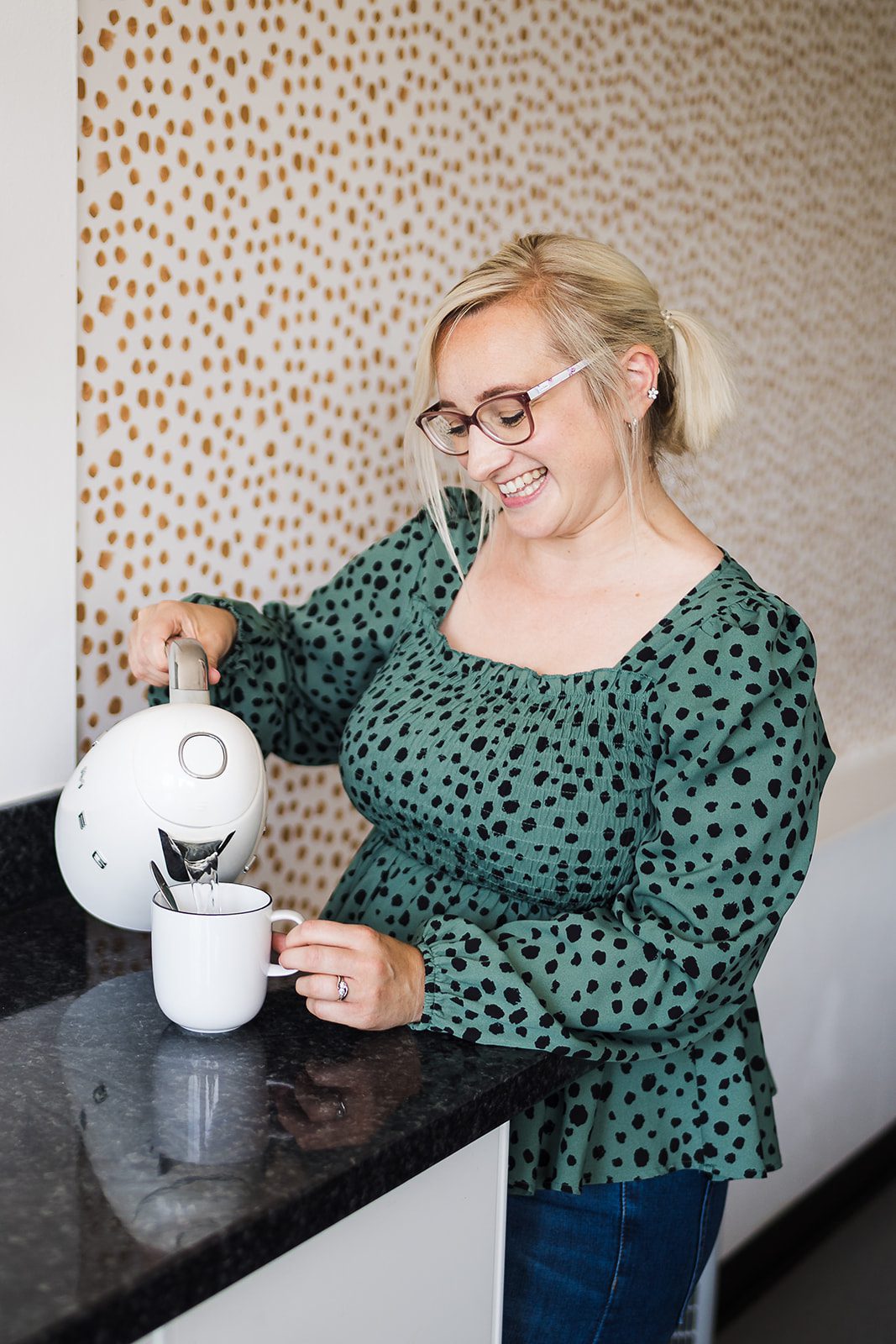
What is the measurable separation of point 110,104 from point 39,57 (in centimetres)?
11

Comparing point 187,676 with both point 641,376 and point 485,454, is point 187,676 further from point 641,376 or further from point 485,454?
point 641,376

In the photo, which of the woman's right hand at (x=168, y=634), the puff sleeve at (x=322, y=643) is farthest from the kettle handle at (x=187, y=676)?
the puff sleeve at (x=322, y=643)

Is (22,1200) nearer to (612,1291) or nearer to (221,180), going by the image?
(612,1291)

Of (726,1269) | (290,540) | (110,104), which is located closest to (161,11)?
(110,104)

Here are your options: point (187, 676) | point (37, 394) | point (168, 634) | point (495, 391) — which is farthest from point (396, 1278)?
point (37, 394)

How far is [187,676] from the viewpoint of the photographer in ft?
3.77

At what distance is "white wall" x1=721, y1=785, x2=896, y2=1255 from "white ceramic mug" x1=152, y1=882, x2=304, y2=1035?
1411 mm

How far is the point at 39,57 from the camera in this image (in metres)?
1.20

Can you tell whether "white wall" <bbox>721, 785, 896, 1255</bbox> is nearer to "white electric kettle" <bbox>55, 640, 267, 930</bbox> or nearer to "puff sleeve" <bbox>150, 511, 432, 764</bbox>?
"puff sleeve" <bbox>150, 511, 432, 764</bbox>

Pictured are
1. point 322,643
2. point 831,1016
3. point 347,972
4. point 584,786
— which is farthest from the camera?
point 831,1016

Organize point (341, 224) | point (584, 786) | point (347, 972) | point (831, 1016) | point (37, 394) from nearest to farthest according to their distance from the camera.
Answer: point (347, 972)
point (584, 786)
point (37, 394)
point (341, 224)
point (831, 1016)

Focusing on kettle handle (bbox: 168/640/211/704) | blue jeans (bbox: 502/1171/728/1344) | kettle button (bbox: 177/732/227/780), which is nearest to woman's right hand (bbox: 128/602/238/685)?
kettle handle (bbox: 168/640/211/704)

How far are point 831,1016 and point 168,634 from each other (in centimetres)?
171

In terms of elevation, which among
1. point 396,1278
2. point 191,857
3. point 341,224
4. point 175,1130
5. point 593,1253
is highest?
point 341,224
